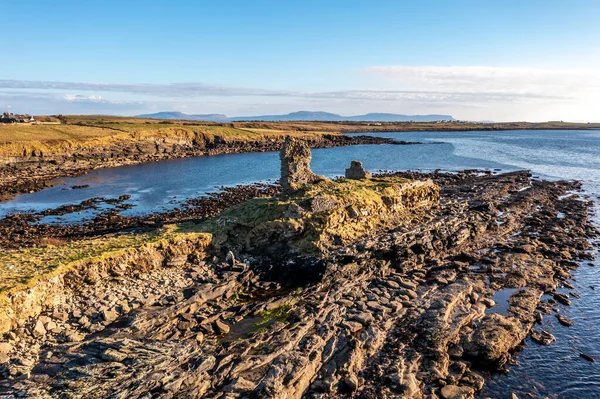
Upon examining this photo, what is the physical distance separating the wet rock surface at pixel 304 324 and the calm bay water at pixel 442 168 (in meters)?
1.20

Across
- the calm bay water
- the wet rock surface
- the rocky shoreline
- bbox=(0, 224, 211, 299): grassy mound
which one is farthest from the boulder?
the rocky shoreline

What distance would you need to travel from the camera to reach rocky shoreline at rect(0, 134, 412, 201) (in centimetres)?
6606

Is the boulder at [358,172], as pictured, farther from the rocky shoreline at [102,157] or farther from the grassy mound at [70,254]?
the rocky shoreline at [102,157]

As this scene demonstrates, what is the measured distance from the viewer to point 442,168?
86.0 meters

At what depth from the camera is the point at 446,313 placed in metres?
22.3

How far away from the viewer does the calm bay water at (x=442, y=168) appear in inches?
704

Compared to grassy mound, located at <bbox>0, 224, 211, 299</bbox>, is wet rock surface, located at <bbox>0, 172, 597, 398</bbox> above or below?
below

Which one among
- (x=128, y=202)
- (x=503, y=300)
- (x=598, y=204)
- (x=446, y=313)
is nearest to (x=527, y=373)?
(x=446, y=313)

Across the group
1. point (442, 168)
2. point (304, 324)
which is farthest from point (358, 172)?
point (442, 168)

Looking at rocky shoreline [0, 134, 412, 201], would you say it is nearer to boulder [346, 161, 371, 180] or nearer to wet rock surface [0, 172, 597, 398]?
wet rock surface [0, 172, 597, 398]

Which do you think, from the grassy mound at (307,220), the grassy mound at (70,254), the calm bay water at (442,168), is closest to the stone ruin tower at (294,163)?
the grassy mound at (307,220)

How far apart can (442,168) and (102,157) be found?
245 ft

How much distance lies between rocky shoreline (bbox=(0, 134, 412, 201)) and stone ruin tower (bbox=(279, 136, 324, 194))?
141 feet

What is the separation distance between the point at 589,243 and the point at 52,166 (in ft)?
278
